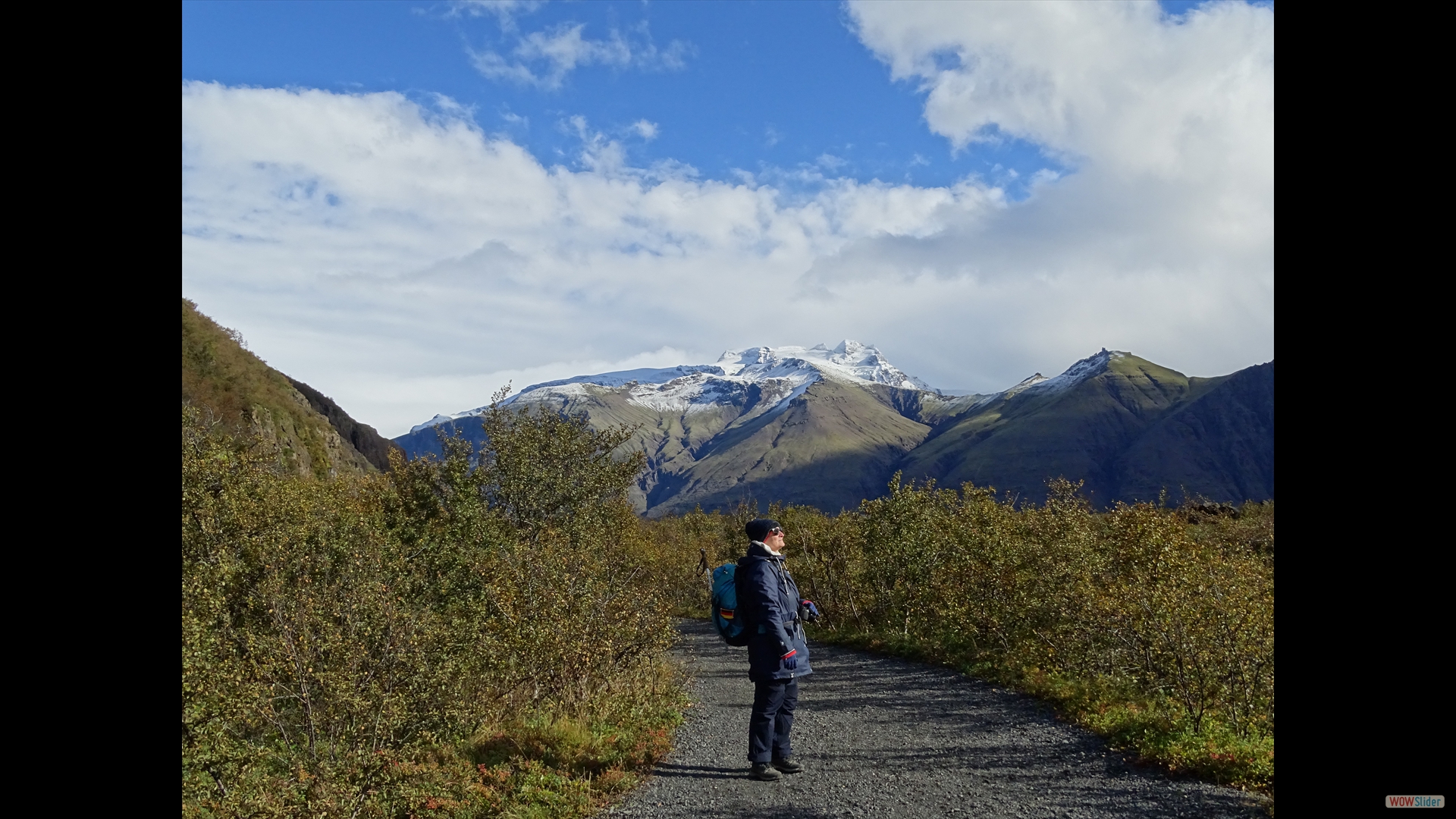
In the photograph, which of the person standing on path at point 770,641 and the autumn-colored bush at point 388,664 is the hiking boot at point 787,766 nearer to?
the person standing on path at point 770,641

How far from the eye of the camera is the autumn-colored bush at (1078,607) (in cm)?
1014

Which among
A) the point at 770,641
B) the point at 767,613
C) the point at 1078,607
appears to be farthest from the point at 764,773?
the point at 1078,607

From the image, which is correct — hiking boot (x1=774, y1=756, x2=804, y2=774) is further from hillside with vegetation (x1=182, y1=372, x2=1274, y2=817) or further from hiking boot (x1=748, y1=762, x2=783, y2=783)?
hillside with vegetation (x1=182, y1=372, x2=1274, y2=817)

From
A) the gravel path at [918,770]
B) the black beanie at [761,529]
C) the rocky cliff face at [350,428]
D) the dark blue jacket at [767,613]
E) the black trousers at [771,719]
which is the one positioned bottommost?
the gravel path at [918,770]

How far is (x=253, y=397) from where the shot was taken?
4750 centimetres

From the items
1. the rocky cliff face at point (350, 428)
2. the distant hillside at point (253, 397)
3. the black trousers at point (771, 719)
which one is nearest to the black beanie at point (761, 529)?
the black trousers at point (771, 719)

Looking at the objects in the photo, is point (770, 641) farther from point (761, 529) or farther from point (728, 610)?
point (761, 529)

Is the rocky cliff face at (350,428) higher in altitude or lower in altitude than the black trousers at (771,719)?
higher

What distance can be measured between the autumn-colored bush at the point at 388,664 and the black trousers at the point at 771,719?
1.71 m

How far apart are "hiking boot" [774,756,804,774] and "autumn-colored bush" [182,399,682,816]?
1.87 metres

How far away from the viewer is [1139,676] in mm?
12492
